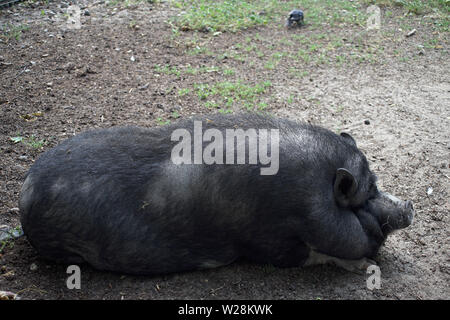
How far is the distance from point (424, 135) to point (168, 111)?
358 centimetres

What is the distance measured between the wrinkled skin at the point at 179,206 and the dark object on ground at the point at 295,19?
6199 millimetres

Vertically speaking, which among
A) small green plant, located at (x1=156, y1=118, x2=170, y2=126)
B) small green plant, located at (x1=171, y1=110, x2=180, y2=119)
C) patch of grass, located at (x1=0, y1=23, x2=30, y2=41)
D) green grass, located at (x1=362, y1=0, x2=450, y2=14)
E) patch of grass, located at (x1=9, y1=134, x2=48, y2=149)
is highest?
green grass, located at (x1=362, y1=0, x2=450, y2=14)

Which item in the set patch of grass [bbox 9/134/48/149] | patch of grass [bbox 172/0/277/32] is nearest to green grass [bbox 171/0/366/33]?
patch of grass [bbox 172/0/277/32]

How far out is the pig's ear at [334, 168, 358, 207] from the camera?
385 centimetres

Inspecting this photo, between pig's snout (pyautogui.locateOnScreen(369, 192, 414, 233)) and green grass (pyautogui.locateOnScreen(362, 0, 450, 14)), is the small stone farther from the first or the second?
pig's snout (pyautogui.locateOnScreen(369, 192, 414, 233))

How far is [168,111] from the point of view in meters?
6.67

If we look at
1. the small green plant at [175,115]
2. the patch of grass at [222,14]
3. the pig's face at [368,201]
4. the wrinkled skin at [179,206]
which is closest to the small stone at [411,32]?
the patch of grass at [222,14]

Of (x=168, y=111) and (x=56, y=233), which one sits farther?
(x=168, y=111)

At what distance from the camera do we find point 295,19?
956cm

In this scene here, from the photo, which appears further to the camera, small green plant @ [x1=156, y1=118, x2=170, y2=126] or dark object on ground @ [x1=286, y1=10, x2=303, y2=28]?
dark object on ground @ [x1=286, y1=10, x2=303, y2=28]

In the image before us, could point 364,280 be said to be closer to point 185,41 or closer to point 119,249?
point 119,249

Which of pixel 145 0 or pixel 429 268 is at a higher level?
pixel 145 0
